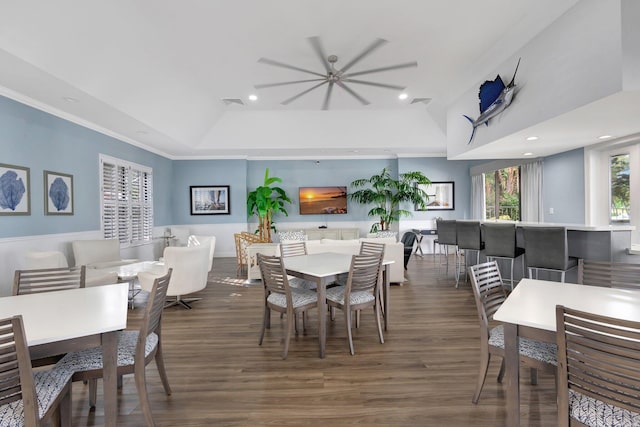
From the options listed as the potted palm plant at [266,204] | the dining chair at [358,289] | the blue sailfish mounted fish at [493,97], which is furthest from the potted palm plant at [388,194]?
the dining chair at [358,289]

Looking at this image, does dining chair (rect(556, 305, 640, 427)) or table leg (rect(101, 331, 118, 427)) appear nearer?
dining chair (rect(556, 305, 640, 427))

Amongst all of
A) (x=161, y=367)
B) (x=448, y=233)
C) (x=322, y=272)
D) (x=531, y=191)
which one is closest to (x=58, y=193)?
(x=161, y=367)

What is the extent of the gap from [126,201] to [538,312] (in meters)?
6.89

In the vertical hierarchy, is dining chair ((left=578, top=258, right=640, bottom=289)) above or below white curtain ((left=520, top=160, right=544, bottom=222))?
below

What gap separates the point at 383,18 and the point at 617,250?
3722 millimetres

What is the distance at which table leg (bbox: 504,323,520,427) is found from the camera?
165 cm

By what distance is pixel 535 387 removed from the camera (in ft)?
7.68

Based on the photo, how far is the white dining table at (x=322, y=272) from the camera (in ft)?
9.39

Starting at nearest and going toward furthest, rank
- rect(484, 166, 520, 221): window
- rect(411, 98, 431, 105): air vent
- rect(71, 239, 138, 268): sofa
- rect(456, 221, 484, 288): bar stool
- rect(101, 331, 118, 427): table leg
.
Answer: rect(101, 331, 118, 427): table leg → rect(71, 239, 138, 268): sofa → rect(456, 221, 484, 288): bar stool → rect(411, 98, 431, 105): air vent → rect(484, 166, 520, 221): window

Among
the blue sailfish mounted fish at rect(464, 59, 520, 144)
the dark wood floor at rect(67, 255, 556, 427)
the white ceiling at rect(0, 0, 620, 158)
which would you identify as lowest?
the dark wood floor at rect(67, 255, 556, 427)

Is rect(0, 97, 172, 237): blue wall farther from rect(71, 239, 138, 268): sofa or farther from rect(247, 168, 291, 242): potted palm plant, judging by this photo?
rect(247, 168, 291, 242): potted palm plant

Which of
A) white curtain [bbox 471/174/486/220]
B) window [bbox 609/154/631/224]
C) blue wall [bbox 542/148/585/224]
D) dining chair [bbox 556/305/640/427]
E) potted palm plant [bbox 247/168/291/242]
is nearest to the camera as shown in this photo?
dining chair [bbox 556/305/640/427]

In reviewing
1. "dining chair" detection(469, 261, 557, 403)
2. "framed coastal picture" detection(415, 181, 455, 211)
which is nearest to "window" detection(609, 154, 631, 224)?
"framed coastal picture" detection(415, 181, 455, 211)

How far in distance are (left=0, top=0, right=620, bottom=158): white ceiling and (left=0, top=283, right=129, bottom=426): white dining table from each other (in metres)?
2.56
